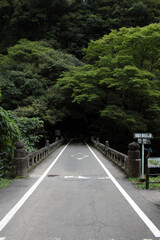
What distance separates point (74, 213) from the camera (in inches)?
200

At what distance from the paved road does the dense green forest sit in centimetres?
348

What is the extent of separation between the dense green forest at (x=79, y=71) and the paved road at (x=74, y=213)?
3.48m

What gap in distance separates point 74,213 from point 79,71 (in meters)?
29.9

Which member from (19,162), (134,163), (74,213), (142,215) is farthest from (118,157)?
(74,213)

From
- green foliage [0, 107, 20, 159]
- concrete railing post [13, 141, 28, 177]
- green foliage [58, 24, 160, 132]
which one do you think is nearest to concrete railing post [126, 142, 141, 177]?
concrete railing post [13, 141, 28, 177]

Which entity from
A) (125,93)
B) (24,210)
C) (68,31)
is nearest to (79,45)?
(68,31)

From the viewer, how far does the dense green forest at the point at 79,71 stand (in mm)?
24297

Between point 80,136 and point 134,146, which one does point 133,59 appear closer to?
point 134,146

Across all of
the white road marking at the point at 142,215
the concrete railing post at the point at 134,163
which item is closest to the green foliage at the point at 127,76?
the concrete railing post at the point at 134,163

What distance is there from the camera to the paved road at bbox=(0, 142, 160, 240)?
4.05m

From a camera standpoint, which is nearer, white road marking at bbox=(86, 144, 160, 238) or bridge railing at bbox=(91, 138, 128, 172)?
white road marking at bbox=(86, 144, 160, 238)

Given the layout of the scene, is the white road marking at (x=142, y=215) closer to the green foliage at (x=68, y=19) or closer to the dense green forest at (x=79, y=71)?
the dense green forest at (x=79, y=71)

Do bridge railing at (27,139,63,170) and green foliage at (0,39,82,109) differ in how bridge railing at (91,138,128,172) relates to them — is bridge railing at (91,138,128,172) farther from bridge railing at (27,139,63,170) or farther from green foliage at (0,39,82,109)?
green foliage at (0,39,82,109)

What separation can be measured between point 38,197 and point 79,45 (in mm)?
51249
